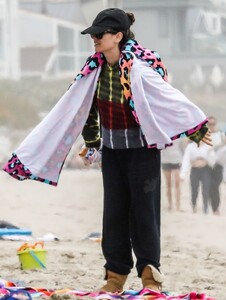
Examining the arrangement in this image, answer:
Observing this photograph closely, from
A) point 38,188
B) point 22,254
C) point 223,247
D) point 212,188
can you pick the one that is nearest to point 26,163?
point 22,254

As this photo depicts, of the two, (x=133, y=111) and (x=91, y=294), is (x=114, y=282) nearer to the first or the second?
(x=91, y=294)

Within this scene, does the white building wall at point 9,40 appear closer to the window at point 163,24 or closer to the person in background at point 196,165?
the window at point 163,24

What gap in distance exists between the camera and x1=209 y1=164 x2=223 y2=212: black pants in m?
15.5

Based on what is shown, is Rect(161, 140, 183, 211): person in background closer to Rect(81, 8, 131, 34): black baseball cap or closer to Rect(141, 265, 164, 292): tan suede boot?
Rect(141, 265, 164, 292): tan suede boot

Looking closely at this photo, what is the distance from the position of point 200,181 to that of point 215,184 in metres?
0.28

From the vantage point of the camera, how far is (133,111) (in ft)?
19.2

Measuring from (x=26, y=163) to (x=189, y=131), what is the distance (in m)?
0.89

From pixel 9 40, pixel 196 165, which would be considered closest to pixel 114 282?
pixel 196 165

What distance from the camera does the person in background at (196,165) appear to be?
50.0ft

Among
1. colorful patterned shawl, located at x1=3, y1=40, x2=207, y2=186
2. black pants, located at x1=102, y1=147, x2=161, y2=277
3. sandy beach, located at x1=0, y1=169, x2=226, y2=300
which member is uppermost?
colorful patterned shawl, located at x1=3, y1=40, x2=207, y2=186

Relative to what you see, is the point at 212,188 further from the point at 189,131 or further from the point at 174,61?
the point at 174,61

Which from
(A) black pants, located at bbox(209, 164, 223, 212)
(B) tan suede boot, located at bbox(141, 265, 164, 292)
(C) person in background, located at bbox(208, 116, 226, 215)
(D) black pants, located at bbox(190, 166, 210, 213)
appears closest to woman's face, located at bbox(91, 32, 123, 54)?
(B) tan suede boot, located at bbox(141, 265, 164, 292)

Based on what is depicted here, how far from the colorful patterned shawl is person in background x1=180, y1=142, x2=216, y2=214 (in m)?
9.08

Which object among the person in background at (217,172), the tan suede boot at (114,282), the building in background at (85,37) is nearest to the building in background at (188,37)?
the building in background at (85,37)
